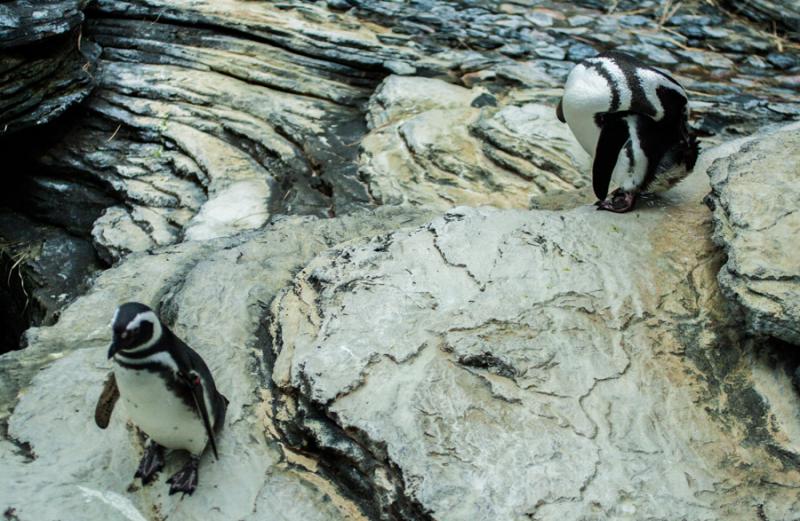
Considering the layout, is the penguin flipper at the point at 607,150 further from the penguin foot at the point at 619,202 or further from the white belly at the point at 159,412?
the white belly at the point at 159,412

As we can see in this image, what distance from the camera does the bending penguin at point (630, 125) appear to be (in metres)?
3.59

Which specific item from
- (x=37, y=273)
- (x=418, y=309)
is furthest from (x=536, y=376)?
(x=37, y=273)

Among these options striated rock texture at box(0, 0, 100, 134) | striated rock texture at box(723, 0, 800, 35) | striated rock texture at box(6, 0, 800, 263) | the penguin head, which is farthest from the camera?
striated rock texture at box(723, 0, 800, 35)

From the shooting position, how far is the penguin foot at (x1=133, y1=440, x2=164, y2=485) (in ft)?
9.04

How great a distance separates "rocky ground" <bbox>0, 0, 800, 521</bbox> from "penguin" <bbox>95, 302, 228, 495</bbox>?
85 mm

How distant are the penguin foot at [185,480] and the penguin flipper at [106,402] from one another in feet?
0.96

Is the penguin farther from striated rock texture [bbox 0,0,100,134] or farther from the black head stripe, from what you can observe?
striated rock texture [bbox 0,0,100,134]

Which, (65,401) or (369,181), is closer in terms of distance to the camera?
(65,401)

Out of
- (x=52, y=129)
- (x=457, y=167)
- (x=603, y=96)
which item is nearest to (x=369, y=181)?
(x=457, y=167)

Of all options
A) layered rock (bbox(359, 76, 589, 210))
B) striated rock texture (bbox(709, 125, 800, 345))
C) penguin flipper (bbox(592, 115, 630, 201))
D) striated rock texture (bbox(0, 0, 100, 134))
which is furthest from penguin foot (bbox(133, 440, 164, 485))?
striated rock texture (bbox(0, 0, 100, 134))

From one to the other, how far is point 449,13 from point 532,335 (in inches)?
167

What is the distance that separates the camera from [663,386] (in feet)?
9.23

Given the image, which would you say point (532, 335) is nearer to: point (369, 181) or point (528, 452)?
point (528, 452)

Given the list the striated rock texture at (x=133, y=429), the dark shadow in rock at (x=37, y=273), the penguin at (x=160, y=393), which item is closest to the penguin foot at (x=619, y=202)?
the striated rock texture at (x=133, y=429)
